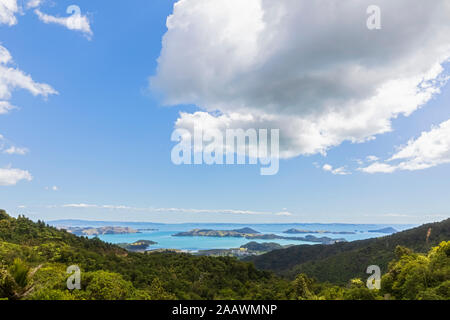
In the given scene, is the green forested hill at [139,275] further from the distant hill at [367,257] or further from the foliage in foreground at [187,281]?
the distant hill at [367,257]

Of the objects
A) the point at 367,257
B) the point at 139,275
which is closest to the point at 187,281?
the point at 139,275

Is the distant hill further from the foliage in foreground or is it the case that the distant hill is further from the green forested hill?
the foliage in foreground

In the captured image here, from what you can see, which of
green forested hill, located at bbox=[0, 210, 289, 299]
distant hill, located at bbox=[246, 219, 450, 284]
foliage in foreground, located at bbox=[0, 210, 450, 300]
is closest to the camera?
foliage in foreground, located at bbox=[0, 210, 450, 300]

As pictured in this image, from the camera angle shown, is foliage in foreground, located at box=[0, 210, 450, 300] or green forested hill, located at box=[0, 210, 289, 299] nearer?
foliage in foreground, located at box=[0, 210, 450, 300]

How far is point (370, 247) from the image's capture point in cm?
12212

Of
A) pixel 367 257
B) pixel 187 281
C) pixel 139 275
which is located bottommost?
pixel 367 257

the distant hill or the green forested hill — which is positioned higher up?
the green forested hill

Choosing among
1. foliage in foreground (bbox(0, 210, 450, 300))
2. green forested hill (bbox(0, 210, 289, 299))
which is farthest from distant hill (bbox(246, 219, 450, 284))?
foliage in foreground (bbox(0, 210, 450, 300))

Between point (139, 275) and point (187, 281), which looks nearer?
point (139, 275)

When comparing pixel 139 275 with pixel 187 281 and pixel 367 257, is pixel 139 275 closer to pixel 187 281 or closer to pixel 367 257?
pixel 187 281
